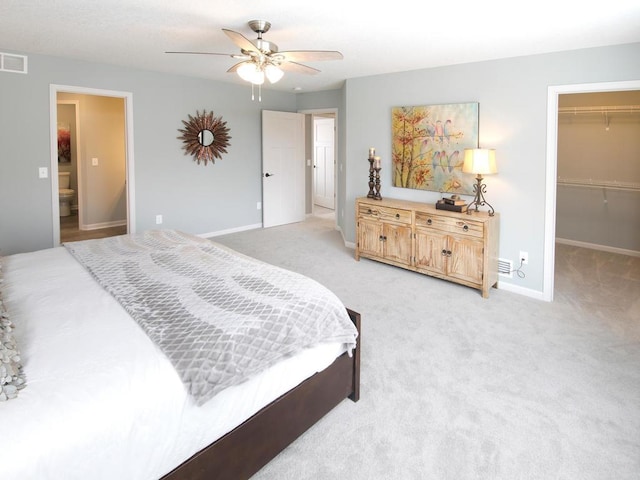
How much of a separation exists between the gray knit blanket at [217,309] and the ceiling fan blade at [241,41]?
1.41 meters

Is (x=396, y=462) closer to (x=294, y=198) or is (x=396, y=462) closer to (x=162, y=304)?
(x=162, y=304)

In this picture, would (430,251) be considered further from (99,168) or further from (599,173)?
(99,168)

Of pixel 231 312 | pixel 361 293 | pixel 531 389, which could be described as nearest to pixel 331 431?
pixel 231 312

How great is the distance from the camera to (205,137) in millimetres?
5934

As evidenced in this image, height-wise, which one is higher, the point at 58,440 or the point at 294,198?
the point at 294,198

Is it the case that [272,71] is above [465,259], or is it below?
above

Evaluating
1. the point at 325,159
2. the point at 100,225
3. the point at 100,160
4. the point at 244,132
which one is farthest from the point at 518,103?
the point at 100,225

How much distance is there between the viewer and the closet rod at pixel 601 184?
17.2ft

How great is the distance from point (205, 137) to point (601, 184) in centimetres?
543

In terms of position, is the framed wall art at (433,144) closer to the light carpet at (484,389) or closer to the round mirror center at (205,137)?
the light carpet at (484,389)

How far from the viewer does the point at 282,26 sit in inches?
124

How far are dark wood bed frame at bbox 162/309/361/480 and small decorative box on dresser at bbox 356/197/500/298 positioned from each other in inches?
84.1

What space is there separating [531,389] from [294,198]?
5.49 metres

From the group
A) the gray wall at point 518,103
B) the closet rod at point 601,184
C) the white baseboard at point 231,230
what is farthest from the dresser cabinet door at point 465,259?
the white baseboard at point 231,230
